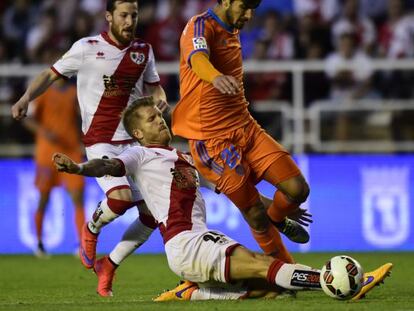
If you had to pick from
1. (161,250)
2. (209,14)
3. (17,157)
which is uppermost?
(209,14)

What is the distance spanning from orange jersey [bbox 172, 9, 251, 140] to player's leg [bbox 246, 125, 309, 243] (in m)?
0.24

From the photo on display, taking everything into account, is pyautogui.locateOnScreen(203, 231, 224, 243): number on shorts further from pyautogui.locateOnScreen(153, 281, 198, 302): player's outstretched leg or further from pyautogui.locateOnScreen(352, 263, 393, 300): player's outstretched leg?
pyautogui.locateOnScreen(352, 263, 393, 300): player's outstretched leg

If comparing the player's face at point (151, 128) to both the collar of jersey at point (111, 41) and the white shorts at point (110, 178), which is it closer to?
the white shorts at point (110, 178)

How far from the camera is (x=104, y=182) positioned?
398 inches

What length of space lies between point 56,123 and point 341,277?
27.5 ft

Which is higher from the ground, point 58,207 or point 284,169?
point 284,169

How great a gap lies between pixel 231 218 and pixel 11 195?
311 cm

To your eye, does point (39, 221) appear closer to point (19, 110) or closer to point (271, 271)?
point (19, 110)

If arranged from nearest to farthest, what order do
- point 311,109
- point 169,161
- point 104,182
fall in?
1. point 169,161
2. point 104,182
3. point 311,109

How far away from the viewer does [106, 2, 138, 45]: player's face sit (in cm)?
1018

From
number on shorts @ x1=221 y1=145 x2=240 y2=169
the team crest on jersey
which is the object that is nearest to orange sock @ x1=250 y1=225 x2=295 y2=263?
number on shorts @ x1=221 y1=145 x2=240 y2=169

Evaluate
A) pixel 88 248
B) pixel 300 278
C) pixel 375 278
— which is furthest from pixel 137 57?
pixel 375 278

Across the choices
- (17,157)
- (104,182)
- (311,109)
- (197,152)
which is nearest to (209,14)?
(197,152)

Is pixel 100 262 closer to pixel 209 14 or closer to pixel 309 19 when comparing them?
pixel 209 14
